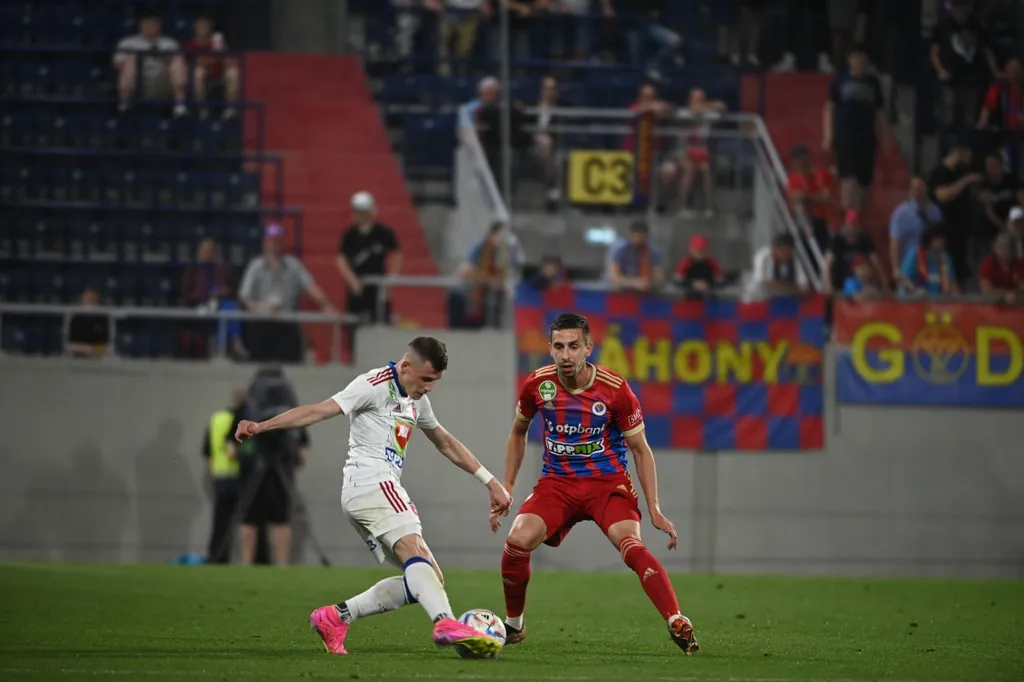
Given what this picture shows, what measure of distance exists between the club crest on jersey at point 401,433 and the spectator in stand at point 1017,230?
42.4 ft

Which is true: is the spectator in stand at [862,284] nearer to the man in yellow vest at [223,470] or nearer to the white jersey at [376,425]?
the man in yellow vest at [223,470]

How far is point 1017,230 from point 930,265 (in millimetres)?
1103

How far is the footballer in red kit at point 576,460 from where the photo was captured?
9375mm

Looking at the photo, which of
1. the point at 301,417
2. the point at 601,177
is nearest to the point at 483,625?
the point at 301,417

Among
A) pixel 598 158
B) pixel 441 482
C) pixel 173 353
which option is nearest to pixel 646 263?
pixel 598 158

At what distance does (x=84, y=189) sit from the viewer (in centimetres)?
2059

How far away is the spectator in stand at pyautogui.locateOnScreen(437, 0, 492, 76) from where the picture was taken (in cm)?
2295

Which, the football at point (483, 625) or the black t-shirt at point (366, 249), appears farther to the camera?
the black t-shirt at point (366, 249)

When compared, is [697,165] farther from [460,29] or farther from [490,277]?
[460,29]

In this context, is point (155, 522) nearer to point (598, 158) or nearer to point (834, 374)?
point (598, 158)

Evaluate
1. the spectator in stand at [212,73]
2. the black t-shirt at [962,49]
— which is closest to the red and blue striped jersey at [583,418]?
the spectator in stand at [212,73]

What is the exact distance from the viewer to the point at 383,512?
882 cm

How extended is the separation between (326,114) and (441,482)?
6.74m

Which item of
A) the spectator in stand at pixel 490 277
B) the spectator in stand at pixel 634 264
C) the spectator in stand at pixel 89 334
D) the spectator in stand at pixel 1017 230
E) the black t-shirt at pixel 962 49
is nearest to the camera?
the spectator in stand at pixel 89 334
